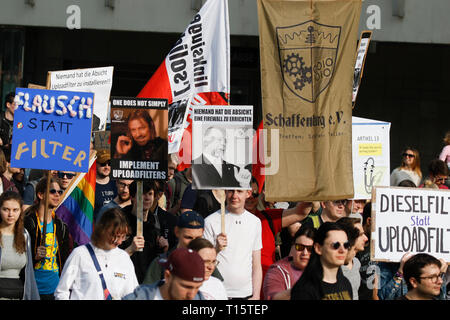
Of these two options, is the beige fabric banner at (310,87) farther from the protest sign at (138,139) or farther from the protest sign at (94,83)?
the protest sign at (94,83)

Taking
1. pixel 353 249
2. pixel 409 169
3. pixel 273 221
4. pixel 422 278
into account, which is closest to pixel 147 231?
pixel 273 221

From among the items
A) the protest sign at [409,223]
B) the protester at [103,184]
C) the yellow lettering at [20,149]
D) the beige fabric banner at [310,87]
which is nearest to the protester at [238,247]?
the beige fabric banner at [310,87]

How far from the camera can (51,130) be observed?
834 centimetres

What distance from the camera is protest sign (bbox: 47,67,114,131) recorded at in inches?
414

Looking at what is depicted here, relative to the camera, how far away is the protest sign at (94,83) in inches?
414

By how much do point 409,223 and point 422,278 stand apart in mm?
Answer: 1241

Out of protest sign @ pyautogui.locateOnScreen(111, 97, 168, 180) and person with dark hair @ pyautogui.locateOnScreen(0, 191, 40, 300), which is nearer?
person with dark hair @ pyautogui.locateOnScreen(0, 191, 40, 300)

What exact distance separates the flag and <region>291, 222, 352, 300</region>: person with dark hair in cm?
289

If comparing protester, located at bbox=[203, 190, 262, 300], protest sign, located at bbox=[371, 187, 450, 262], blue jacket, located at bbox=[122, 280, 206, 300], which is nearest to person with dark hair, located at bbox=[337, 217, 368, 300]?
protest sign, located at bbox=[371, 187, 450, 262]

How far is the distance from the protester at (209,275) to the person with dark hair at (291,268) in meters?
0.47

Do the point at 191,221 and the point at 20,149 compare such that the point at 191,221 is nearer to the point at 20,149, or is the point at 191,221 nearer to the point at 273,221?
the point at 273,221

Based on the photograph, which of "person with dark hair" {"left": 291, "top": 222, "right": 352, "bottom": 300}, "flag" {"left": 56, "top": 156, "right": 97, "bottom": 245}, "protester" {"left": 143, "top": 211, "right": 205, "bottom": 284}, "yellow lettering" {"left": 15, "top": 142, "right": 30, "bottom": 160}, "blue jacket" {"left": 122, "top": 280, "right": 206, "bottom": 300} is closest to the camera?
"blue jacket" {"left": 122, "top": 280, "right": 206, "bottom": 300}

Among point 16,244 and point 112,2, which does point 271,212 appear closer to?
point 16,244

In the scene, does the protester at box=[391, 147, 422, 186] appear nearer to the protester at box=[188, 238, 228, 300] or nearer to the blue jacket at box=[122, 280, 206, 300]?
the protester at box=[188, 238, 228, 300]
